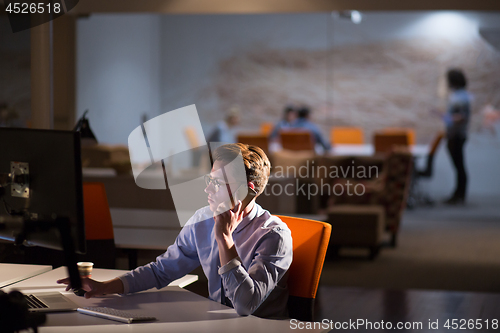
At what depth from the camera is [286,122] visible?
8.68 m

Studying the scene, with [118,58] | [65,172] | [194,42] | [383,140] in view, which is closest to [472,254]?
[383,140]

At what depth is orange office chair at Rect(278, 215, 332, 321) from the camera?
1754 mm

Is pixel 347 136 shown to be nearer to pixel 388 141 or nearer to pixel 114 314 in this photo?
pixel 388 141

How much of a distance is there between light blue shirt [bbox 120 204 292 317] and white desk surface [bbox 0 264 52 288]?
0.34 meters

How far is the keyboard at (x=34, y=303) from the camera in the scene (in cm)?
152

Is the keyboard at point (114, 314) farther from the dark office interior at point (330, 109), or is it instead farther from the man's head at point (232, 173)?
the dark office interior at point (330, 109)

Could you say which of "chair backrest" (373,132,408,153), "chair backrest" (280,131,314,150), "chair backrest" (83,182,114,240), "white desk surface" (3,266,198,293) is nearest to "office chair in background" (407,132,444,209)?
"chair backrest" (373,132,408,153)

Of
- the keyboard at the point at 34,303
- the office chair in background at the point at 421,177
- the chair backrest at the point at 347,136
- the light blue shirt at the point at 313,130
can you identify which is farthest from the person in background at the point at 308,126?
the keyboard at the point at 34,303

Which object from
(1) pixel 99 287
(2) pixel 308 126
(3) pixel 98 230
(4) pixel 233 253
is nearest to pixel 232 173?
(4) pixel 233 253

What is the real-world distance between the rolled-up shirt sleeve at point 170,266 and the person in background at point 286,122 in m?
6.48

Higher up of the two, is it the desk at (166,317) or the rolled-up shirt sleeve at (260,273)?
the rolled-up shirt sleeve at (260,273)

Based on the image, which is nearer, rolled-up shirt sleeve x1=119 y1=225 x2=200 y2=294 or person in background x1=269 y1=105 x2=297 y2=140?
rolled-up shirt sleeve x1=119 y1=225 x2=200 y2=294

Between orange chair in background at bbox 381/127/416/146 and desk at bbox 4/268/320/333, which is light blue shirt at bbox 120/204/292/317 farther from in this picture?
orange chair in background at bbox 381/127/416/146

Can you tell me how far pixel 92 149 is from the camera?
569 centimetres
